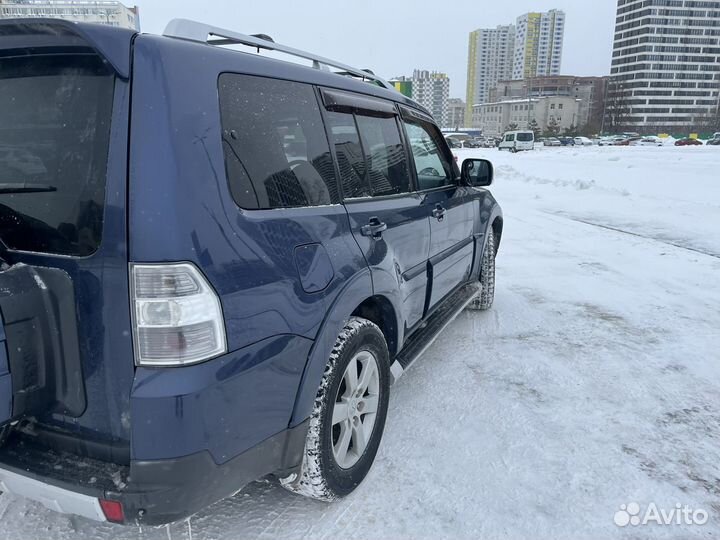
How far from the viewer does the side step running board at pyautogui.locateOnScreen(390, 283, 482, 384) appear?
305 centimetres

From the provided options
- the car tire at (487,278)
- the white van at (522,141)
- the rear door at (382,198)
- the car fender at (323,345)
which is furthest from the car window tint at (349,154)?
the white van at (522,141)

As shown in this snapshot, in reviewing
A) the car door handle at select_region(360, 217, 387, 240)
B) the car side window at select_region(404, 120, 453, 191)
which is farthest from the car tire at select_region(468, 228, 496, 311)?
the car door handle at select_region(360, 217, 387, 240)

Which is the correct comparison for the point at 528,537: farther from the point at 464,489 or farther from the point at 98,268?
the point at 98,268

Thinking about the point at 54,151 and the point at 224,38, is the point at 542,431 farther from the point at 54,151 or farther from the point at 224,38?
the point at 54,151

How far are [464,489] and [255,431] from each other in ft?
3.88

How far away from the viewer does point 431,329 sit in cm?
364

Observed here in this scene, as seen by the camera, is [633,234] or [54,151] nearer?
[54,151]

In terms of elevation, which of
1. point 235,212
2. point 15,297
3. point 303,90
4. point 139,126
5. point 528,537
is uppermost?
point 303,90

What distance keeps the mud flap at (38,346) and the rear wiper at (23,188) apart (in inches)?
9.8

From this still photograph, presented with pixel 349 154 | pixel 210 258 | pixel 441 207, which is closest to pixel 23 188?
pixel 210 258

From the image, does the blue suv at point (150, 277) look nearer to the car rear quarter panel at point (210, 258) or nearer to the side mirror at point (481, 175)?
the car rear quarter panel at point (210, 258)

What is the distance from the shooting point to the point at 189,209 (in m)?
1.63

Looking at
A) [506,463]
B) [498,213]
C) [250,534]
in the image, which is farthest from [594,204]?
[250,534]

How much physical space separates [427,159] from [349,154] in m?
1.31
